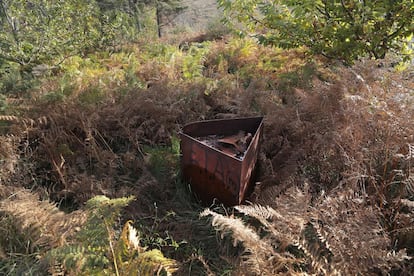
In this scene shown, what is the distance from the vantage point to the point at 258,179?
299 cm

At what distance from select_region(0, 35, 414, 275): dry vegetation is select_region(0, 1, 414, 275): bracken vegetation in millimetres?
13

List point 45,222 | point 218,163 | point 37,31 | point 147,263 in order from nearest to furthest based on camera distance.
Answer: point 147,263
point 45,222
point 218,163
point 37,31

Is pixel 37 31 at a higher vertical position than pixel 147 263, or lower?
higher

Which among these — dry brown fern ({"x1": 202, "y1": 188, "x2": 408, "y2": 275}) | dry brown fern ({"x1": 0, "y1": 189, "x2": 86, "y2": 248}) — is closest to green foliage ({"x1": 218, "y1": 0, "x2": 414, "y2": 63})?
dry brown fern ({"x1": 202, "y1": 188, "x2": 408, "y2": 275})

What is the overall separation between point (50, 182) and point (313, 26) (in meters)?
3.60

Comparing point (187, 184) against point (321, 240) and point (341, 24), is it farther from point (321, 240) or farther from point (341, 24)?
point (341, 24)

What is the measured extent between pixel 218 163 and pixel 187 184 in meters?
0.55

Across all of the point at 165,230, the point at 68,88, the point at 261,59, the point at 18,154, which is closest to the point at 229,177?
the point at 165,230

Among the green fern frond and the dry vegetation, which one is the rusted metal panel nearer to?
the dry vegetation

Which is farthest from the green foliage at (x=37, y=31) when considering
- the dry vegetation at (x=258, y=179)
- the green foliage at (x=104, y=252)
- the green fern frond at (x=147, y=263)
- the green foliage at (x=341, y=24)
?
the green fern frond at (x=147, y=263)

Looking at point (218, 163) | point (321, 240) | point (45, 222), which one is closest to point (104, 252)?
point (45, 222)

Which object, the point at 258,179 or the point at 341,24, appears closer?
the point at 258,179

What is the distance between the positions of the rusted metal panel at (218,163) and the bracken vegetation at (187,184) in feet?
0.49

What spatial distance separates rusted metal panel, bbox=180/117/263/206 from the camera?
8.16ft
